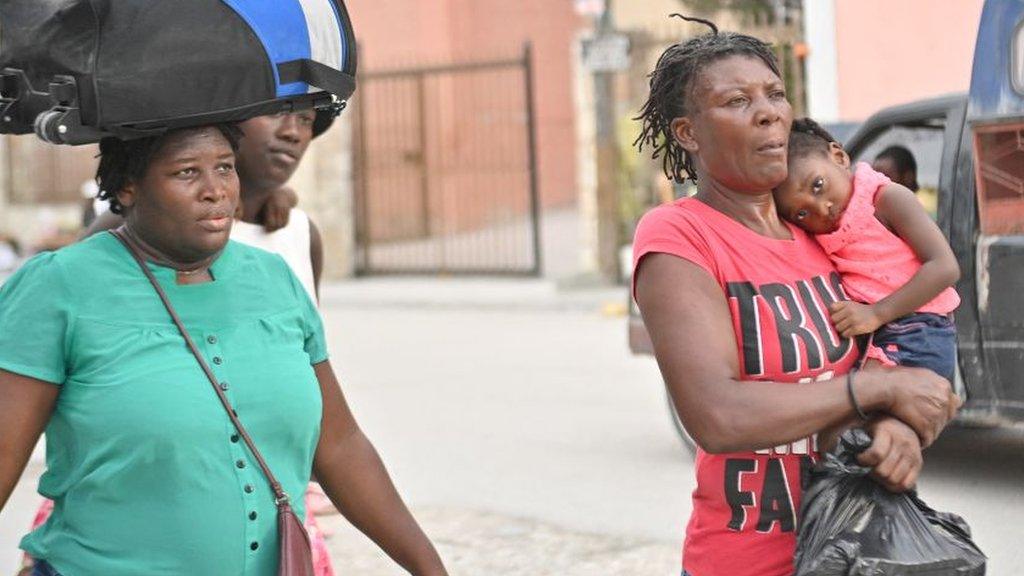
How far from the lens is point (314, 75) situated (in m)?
3.21

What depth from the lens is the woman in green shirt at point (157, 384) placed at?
9.64 ft

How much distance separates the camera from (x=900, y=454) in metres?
2.77

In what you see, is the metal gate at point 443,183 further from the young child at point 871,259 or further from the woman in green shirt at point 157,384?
the woman in green shirt at point 157,384

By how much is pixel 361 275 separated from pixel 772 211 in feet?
60.3

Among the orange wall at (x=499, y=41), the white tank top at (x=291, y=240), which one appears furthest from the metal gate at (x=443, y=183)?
the white tank top at (x=291, y=240)

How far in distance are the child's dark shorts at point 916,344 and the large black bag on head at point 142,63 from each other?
1180mm

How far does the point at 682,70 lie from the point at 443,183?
20.1m

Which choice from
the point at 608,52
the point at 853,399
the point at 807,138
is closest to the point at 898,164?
the point at 807,138

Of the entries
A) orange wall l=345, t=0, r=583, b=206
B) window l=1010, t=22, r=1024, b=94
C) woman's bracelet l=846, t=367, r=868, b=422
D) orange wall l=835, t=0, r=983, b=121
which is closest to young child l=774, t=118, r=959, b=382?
woman's bracelet l=846, t=367, r=868, b=422

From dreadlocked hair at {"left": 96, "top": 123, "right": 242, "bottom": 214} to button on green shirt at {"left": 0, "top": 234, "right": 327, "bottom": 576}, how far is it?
0.13m

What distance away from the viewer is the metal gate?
2067 centimetres

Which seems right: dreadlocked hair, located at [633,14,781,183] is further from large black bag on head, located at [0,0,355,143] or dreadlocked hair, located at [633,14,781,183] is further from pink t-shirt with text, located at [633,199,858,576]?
large black bag on head, located at [0,0,355,143]

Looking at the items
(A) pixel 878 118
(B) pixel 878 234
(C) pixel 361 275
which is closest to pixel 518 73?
(C) pixel 361 275

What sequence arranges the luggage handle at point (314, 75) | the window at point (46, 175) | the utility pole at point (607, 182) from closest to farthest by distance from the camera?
the luggage handle at point (314, 75) → the utility pole at point (607, 182) → the window at point (46, 175)
